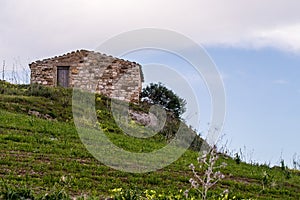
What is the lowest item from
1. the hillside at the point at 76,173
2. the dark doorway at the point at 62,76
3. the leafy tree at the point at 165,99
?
the hillside at the point at 76,173

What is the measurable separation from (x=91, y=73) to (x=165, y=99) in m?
4.66

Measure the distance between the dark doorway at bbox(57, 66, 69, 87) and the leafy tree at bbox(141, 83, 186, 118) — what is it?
464 centimetres

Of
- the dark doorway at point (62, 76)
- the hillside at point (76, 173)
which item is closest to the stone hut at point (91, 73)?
the dark doorway at point (62, 76)

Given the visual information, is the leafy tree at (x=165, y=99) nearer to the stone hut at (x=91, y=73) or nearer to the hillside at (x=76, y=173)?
the stone hut at (x=91, y=73)

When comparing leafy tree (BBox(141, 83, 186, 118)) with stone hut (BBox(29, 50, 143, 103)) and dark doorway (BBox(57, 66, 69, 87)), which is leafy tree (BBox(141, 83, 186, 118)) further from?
dark doorway (BBox(57, 66, 69, 87))

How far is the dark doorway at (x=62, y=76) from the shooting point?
1330 inches

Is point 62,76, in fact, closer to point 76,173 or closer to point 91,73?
point 91,73

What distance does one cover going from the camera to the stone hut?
32.9 metres

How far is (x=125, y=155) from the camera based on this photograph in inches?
552

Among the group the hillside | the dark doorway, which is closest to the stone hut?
the dark doorway

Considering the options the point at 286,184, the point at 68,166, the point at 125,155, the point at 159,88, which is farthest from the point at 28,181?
the point at 159,88

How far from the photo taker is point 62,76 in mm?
33938

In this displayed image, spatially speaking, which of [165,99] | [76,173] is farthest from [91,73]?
[76,173]

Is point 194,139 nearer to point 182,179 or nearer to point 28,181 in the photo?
point 182,179
